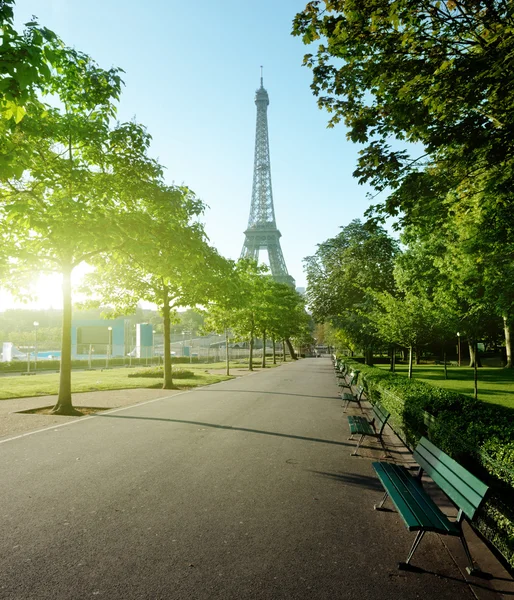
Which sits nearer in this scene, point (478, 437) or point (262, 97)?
point (478, 437)

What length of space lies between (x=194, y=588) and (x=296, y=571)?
83 centimetres

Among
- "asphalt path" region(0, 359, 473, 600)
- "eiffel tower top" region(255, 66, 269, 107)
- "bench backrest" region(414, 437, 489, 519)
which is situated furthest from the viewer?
"eiffel tower top" region(255, 66, 269, 107)

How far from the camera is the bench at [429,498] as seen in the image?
3.62m

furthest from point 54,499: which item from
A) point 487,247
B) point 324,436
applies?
point 487,247

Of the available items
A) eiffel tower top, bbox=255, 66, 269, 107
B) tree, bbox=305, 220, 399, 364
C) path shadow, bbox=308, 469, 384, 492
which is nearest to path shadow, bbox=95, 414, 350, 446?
path shadow, bbox=308, 469, 384, 492

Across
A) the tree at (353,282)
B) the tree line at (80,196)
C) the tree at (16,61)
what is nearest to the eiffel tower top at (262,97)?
the tree at (353,282)

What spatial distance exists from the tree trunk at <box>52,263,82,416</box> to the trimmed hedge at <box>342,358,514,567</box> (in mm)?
8248

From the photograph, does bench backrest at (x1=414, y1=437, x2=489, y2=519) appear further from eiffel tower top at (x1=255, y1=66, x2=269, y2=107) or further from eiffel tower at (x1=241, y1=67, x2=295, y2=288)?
eiffel tower top at (x1=255, y1=66, x2=269, y2=107)

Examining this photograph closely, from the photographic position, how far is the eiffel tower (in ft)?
284

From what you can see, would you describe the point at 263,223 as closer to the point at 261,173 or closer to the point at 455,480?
the point at 261,173

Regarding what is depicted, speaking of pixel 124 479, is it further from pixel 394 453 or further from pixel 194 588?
pixel 394 453

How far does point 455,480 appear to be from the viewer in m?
4.13

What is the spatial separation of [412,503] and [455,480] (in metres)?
0.44

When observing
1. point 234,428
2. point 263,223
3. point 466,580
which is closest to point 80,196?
point 234,428
